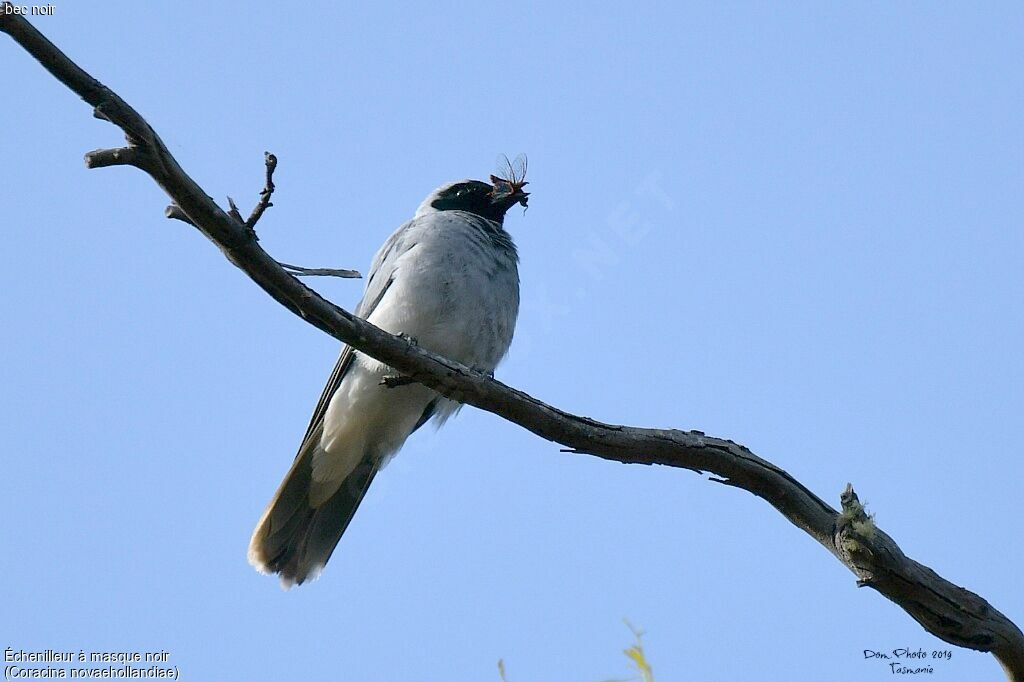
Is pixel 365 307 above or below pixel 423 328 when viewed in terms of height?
above

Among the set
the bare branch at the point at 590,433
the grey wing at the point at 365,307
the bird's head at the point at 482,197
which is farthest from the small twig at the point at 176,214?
the bird's head at the point at 482,197

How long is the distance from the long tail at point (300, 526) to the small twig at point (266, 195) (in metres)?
2.84

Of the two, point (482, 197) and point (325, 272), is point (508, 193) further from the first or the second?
point (325, 272)

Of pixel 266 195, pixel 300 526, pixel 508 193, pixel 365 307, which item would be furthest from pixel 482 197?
pixel 266 195

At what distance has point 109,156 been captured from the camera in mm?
3578

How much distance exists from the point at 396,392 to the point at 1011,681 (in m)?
3.77

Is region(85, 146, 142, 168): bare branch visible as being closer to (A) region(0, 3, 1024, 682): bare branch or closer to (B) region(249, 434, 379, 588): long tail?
(A) region(0, 3, 1024, 682): bare branch

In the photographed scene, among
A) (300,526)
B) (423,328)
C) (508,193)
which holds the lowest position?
(300,526)

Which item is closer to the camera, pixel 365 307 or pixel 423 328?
pixel 423 328

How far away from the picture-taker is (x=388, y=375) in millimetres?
6070

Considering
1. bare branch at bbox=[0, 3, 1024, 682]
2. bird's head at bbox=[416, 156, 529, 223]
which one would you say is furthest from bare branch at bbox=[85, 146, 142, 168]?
bird's head at bbox=[416, 156, 529, 223]

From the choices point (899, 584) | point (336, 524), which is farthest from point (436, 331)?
point (899, 584)

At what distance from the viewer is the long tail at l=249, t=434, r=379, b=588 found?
21.2 feet

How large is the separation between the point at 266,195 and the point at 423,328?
89.1 inches
